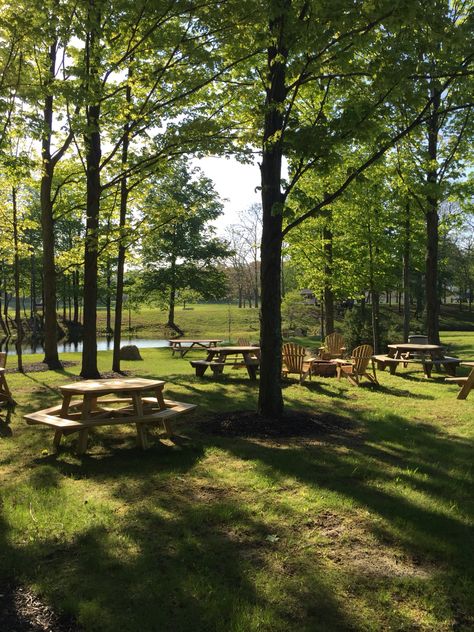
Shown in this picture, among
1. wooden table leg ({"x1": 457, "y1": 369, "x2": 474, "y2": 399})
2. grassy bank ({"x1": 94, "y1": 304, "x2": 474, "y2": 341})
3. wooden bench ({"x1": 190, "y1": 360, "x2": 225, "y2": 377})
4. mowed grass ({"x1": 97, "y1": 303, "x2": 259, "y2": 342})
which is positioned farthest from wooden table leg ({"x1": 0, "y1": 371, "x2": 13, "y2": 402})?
mowed grass ({"x1": 97, "y1": 303, "x2": 259, "y2": 342})

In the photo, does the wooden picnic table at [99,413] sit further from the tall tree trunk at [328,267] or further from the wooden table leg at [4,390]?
the tall tree trunk at [328,267]

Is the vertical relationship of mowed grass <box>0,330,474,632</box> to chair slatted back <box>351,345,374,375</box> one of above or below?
below

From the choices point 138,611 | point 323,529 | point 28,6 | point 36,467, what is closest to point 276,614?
point 138,611

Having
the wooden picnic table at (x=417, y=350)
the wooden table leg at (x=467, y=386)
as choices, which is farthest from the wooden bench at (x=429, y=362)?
the wooden table leg at (x=467, y=386)

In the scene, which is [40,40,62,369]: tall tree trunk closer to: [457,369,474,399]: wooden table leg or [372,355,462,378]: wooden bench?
[372,355,462,378]: wooden bench

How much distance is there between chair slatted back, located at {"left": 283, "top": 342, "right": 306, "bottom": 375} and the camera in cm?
1205

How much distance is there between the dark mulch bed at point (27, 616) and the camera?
286cm

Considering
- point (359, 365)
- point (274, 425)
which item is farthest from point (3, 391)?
point (359, 365)

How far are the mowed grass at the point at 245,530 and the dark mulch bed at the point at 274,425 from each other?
295 mm

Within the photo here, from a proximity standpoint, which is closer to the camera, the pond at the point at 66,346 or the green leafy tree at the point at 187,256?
the pond at the point at 66,346

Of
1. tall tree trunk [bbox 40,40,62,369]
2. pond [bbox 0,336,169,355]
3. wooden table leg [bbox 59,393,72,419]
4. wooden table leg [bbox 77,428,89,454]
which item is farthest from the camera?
pond [bbox 0,336,169,355]

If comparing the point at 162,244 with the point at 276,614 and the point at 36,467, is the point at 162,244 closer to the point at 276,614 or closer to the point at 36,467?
the point at 36,467

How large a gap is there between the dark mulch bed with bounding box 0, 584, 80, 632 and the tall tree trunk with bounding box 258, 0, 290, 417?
5.00 metres

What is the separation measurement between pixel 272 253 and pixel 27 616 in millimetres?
5707
